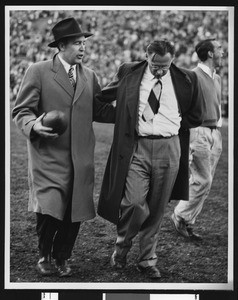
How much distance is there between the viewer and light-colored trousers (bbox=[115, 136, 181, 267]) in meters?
4.12

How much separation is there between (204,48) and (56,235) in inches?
73.6

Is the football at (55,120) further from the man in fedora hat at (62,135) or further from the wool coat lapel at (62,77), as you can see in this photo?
the wool coat lapel at (62,77)

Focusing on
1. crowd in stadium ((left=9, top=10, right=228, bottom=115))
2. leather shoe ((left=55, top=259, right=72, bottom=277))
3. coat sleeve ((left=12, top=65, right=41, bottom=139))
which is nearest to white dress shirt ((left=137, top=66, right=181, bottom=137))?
crowd in stadium ((left=9, top=10, right=228, bottom=115))

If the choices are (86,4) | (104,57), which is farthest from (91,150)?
(86,4)

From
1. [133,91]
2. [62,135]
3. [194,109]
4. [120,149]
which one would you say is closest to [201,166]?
[194,109]

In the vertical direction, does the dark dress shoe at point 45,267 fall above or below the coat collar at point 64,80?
below

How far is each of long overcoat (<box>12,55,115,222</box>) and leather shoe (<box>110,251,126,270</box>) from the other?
1.40 feet

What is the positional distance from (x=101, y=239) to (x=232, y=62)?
176 centimetres

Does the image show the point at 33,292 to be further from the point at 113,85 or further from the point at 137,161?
the point at 113,85

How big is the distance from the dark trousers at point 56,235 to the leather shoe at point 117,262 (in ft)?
1.12

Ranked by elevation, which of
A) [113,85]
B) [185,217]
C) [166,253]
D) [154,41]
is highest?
[154,41]

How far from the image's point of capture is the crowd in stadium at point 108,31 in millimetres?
4480

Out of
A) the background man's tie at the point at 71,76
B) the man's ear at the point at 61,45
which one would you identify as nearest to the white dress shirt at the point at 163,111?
the background man's tie at the point at 71,76
